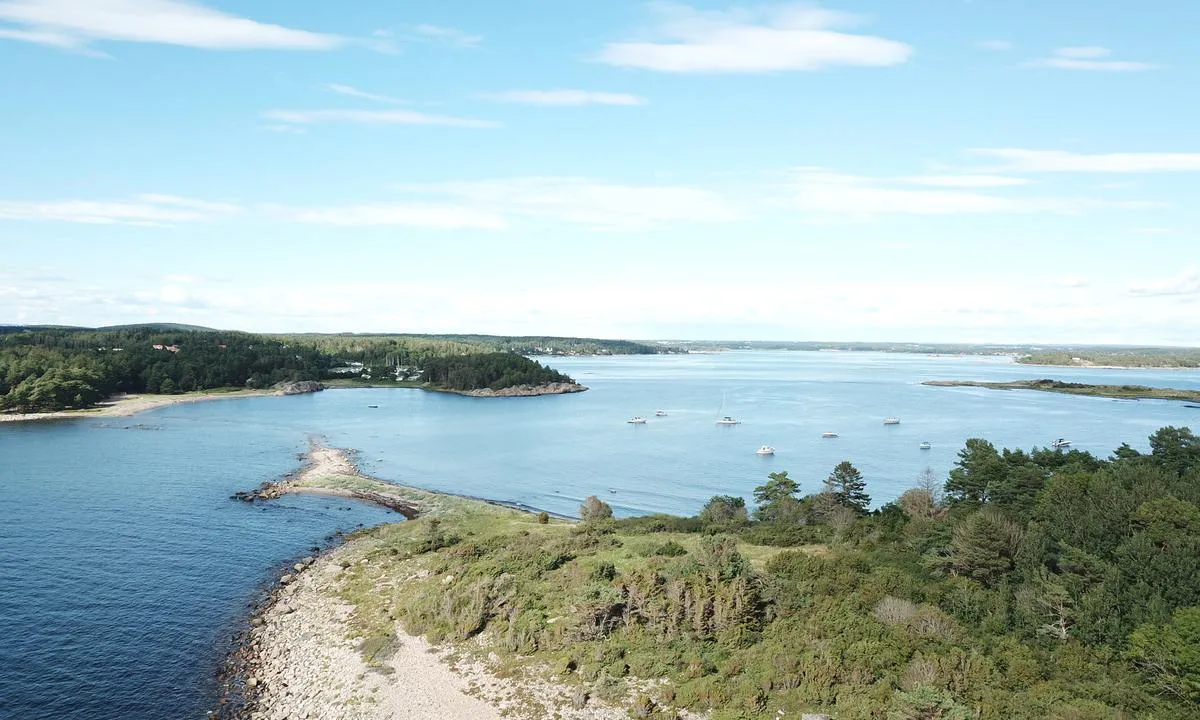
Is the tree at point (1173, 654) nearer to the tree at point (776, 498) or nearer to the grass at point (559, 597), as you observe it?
the grass at point (559, 597)

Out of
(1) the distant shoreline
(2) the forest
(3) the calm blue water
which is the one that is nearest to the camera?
(3) the calm blue water

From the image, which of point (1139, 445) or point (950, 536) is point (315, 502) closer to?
point (950, 536)

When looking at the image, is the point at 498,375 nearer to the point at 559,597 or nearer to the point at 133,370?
the point at 133,370

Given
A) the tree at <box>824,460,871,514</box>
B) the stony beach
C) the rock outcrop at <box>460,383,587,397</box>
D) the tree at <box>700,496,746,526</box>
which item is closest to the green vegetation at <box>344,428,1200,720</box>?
the stony beach

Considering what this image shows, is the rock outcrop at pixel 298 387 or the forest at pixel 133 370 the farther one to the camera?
the rock outcrop at pixel 298 387

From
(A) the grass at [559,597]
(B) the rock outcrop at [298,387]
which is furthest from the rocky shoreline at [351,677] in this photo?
(B) the rock outcrop at [298,387]

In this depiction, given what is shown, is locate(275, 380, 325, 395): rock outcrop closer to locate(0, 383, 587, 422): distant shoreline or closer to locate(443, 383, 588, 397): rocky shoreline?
locate(0, 383, 587, 422): distant shoreline

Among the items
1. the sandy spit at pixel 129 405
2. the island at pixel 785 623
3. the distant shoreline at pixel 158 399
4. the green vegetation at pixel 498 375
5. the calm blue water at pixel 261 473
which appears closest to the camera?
the island at pixel 785 623
